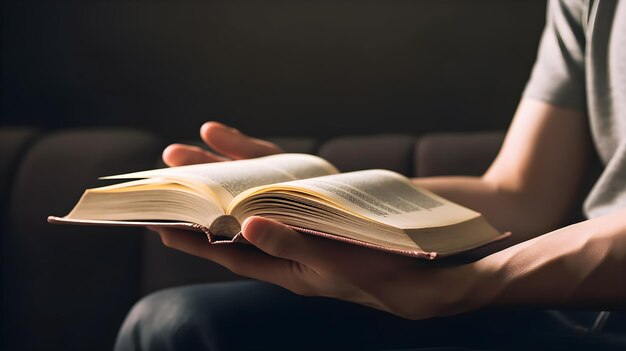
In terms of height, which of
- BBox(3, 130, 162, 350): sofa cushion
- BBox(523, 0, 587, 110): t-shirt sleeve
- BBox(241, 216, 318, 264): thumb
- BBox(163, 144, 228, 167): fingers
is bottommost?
BBox(3, 130, 162, 350): sofa cushion

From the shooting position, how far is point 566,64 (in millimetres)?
1106

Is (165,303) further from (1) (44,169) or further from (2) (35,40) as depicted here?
(2) (35,40)

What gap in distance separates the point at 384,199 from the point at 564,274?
0.57 ft

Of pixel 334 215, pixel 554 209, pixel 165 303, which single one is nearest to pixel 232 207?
pixel 334 215

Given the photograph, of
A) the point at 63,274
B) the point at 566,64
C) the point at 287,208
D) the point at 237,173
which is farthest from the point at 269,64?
the point at 287,208

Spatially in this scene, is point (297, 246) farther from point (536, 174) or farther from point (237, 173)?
point (536, 174)

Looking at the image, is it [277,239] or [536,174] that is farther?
[536,174]

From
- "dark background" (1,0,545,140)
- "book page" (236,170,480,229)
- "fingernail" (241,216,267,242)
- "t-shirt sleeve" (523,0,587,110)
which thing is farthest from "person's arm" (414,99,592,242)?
"dark background" (1,0,545,140)

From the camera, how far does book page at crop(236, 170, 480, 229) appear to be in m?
0.64

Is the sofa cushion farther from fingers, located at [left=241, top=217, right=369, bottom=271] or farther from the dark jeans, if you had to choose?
fingers, located at [left=241, top=217, right=369, bottom=271]

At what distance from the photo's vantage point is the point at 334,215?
626 mm

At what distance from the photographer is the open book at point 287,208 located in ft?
2.03

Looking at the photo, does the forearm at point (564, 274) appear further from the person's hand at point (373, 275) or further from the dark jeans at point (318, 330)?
the dark jeans at point (318, 330)

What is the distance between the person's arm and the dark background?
0.60 m
